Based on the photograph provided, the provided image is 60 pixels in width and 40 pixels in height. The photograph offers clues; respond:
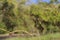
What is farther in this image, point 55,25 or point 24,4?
point 55,25

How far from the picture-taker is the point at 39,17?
7898 millimetres

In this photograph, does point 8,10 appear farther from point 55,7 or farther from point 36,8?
point 55,7

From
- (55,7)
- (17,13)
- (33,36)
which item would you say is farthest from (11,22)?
(55,7)

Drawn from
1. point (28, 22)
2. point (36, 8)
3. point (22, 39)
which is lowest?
point (22, 39)

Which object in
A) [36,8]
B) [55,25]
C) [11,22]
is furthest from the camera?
[55,25]

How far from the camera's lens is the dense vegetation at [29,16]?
735 cm

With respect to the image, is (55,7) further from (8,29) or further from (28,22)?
(8,29)

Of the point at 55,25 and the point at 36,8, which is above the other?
the point at 36,8

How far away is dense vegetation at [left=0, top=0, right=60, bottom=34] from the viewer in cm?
735

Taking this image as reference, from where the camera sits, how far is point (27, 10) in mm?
7559

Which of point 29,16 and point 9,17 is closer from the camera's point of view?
point 9,17

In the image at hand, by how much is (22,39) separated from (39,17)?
3.27 feet

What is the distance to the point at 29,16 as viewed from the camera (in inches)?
308

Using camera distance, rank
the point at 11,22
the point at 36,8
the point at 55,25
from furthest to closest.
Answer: the point at 55,25
the point at 36,8
the point at 11,22
